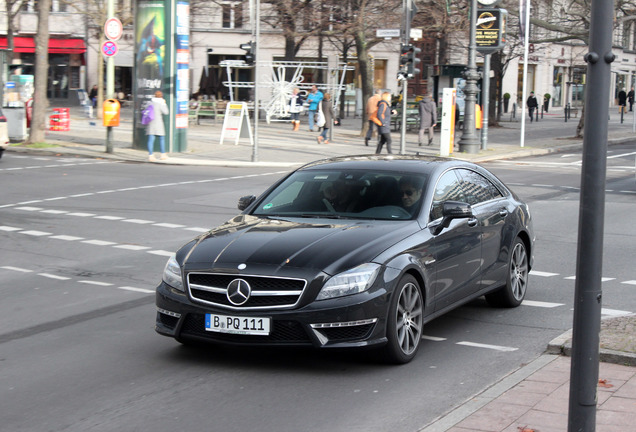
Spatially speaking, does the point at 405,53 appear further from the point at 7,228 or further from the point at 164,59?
the point at 7,228

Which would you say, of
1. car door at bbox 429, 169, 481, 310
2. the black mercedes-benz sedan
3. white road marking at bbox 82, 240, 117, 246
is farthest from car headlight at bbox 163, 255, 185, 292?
white road marking at bbox 82, 240, 117, 246

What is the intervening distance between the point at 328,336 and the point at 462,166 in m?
2.69

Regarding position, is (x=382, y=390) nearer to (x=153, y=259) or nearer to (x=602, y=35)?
(x=602, y=35)

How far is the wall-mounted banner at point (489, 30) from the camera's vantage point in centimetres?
3011

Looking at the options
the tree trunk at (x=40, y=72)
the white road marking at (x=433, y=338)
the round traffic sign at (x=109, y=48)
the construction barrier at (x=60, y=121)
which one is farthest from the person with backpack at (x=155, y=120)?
the white road marking at (x=433, y=338)

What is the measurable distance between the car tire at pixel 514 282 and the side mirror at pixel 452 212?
56.4 inches

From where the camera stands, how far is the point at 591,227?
13.8ft

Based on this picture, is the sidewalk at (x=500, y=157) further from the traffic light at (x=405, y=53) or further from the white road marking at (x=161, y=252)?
the white road marking at (x=161, y=252)

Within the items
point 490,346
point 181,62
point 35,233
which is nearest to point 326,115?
point 181,62

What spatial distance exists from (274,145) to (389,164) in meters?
24.0

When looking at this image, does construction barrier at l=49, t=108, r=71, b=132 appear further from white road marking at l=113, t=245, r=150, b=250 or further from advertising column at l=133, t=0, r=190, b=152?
white road marking at l=113, t=245, r=150, b=250

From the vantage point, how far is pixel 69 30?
205 feet

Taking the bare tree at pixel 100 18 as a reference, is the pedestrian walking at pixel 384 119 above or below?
below

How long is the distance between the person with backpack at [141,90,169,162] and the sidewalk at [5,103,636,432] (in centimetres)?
46
